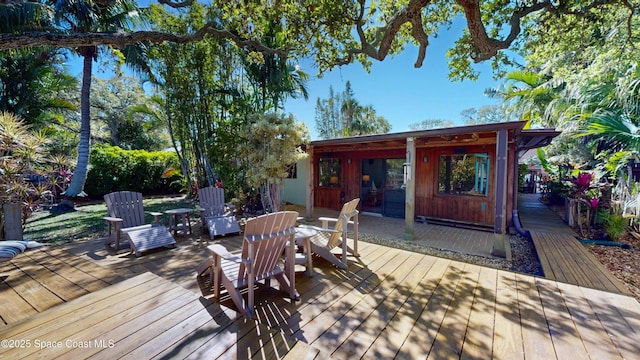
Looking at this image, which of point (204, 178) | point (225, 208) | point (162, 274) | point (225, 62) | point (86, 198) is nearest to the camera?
point (162, 274)

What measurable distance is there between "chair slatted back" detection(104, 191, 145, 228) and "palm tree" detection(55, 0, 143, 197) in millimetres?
5583

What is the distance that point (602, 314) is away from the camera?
2262 millimetres

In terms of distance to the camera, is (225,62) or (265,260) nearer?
(265,260)

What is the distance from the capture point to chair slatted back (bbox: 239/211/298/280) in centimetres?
212

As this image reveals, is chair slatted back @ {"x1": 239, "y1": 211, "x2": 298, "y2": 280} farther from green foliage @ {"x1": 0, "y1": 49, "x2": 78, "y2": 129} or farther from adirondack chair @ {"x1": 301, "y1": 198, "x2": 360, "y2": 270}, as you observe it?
green foliage @ {"x1": 0, "y1": 49, "x2": 78, "y2": 129}

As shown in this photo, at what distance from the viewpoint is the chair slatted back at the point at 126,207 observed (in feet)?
13.5

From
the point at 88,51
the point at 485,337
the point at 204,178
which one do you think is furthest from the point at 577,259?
the point at 88,51

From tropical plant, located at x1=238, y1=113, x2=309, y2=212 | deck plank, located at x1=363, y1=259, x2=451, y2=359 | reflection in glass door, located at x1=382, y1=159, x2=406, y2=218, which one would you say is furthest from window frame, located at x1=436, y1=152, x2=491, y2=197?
tropical plant, located at x1=238, y1=113, x2=309, y2=212

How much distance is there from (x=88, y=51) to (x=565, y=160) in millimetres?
19373

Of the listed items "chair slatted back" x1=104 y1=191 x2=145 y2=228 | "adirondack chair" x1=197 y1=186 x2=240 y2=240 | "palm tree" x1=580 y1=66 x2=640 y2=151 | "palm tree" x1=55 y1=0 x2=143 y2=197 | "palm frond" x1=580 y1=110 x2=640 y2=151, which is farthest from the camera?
"palm tree" x1=55 y1=0 x2=143 y2=197

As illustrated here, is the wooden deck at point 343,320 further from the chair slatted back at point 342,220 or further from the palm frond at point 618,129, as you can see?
the palm frond at point 618,129

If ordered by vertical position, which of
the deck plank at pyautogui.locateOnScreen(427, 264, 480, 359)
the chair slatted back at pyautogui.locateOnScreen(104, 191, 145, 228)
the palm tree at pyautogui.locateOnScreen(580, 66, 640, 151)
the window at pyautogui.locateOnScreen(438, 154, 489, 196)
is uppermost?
the palm tree at pyautogui.locateOnScreen(580, 66, 640, 151)

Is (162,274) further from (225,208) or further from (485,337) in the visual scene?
(485,337)

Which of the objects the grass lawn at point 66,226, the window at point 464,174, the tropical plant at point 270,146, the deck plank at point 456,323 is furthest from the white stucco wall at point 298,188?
the deck plank at point 456,323
